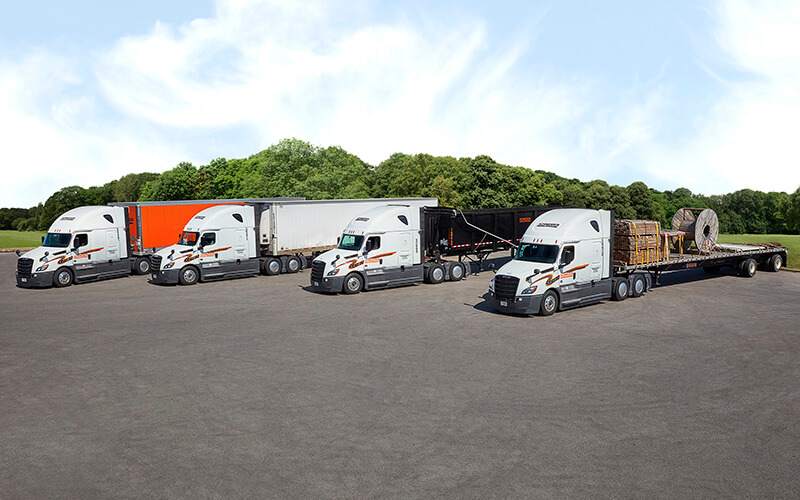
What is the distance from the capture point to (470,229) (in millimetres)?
29172

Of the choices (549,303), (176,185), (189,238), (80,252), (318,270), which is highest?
(176,185)

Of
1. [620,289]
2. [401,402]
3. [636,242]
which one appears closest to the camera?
[401,402]

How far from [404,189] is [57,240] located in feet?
190

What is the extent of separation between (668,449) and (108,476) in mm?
8943

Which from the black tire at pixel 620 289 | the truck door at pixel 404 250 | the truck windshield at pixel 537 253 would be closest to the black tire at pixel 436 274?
the truck door at pixel 404 250

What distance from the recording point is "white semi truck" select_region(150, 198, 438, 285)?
27.7 meters

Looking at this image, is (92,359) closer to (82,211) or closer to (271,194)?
(82,211)

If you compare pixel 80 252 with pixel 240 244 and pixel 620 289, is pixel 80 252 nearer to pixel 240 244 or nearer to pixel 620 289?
pixel 240 244

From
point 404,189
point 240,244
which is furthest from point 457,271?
point 404,189

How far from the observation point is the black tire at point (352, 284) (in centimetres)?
2486

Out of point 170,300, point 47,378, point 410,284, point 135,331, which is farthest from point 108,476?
point 410,284

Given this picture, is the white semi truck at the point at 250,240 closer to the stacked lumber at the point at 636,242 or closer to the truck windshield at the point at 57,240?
the truck windshield at the point at 57,240

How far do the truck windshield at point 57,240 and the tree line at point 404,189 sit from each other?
35.8 metres

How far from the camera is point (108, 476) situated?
365 inches
